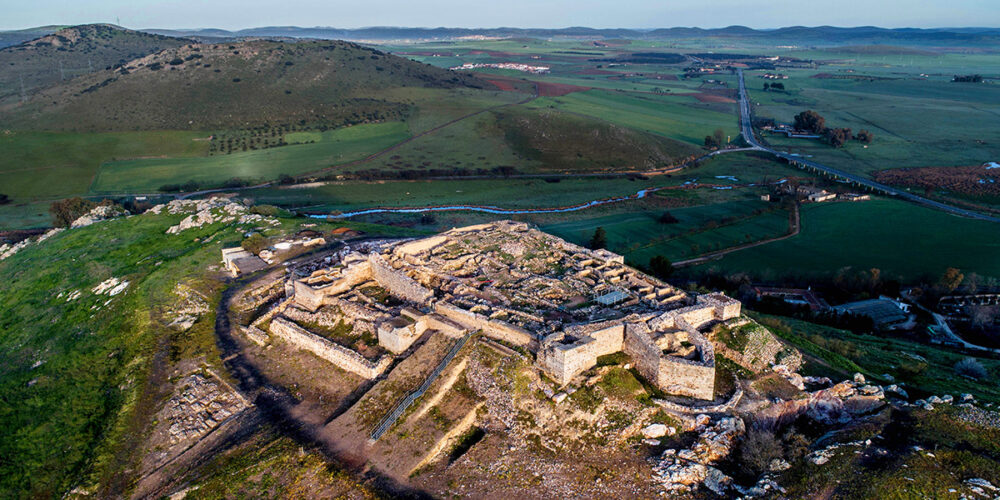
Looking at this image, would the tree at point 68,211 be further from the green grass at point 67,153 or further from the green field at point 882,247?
the green field at point 882,247

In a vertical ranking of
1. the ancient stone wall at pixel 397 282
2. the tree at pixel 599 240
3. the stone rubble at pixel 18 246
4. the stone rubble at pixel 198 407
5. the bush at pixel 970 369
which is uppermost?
the ancient stone wall at pixel 397 282

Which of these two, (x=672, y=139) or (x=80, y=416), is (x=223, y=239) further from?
(x=672, y=139)

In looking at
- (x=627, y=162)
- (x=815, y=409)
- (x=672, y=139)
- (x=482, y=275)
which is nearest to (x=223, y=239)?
(x=482, y=275)

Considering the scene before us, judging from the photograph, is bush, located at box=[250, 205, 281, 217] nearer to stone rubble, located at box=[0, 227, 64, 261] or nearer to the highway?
stone rubble, located at box=[0, 227, 64, 261]

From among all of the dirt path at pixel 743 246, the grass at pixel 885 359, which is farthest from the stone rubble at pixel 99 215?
the grass at pixel 885 359

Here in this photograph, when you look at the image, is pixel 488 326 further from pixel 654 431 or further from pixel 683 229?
pixel 683 229

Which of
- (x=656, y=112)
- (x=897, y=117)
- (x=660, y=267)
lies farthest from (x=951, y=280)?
(x=897, y=117)
